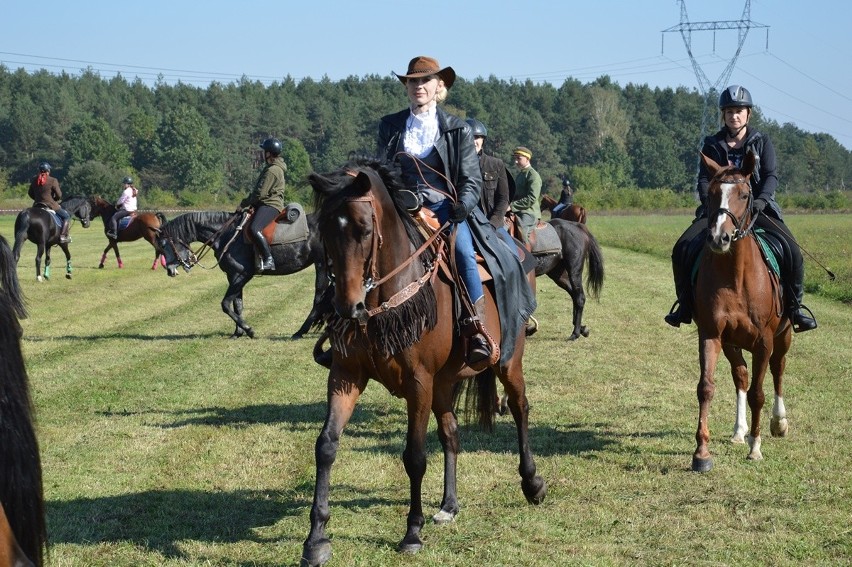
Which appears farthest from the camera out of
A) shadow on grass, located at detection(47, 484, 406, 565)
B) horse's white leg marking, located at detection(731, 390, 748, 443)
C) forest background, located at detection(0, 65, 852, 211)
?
forest background, located at detection(0, 65, 852, 211)

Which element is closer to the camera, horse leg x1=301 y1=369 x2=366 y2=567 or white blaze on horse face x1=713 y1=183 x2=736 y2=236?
horse leg x1=301 y1=369 x2=366 y2=567

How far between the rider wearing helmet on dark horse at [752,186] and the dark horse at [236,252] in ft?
28.4

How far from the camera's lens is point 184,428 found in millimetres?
10000

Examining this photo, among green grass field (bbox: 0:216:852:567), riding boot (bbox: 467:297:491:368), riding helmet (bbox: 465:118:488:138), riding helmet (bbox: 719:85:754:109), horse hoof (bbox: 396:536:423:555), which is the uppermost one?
riding helmet (bbox: 719:85:754:109)

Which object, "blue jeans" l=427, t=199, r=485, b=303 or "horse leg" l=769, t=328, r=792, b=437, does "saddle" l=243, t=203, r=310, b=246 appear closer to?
"horse leg" l=769, t=328, r=792, b=437

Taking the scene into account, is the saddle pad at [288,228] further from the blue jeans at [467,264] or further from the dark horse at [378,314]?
the dark horse at [378,314]

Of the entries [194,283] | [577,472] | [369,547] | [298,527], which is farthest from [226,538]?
[194,283]

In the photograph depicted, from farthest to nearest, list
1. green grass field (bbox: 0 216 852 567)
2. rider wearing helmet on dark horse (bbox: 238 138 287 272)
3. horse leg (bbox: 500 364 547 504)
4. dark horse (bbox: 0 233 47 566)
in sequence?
rider wearing helmet on dark horse (bbox: 238 138 287 272) < horse leg (bbox: 500 364 547 504) < green grass field (bbox: 0 216 852 567) < dark horse (bbox: 0 233 47 566)

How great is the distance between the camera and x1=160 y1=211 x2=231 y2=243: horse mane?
18.5 meters

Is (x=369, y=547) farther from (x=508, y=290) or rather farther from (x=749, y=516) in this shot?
(x=749, y=516)

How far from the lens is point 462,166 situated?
685 centimetres

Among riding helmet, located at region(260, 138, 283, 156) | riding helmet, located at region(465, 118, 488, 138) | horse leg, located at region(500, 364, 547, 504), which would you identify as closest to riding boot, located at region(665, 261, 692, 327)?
horse leg, located at region(500, 364, 547, 504)

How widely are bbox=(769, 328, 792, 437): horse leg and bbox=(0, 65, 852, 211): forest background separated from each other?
67.5 metres

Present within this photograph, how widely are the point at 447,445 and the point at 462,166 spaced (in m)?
1.89
